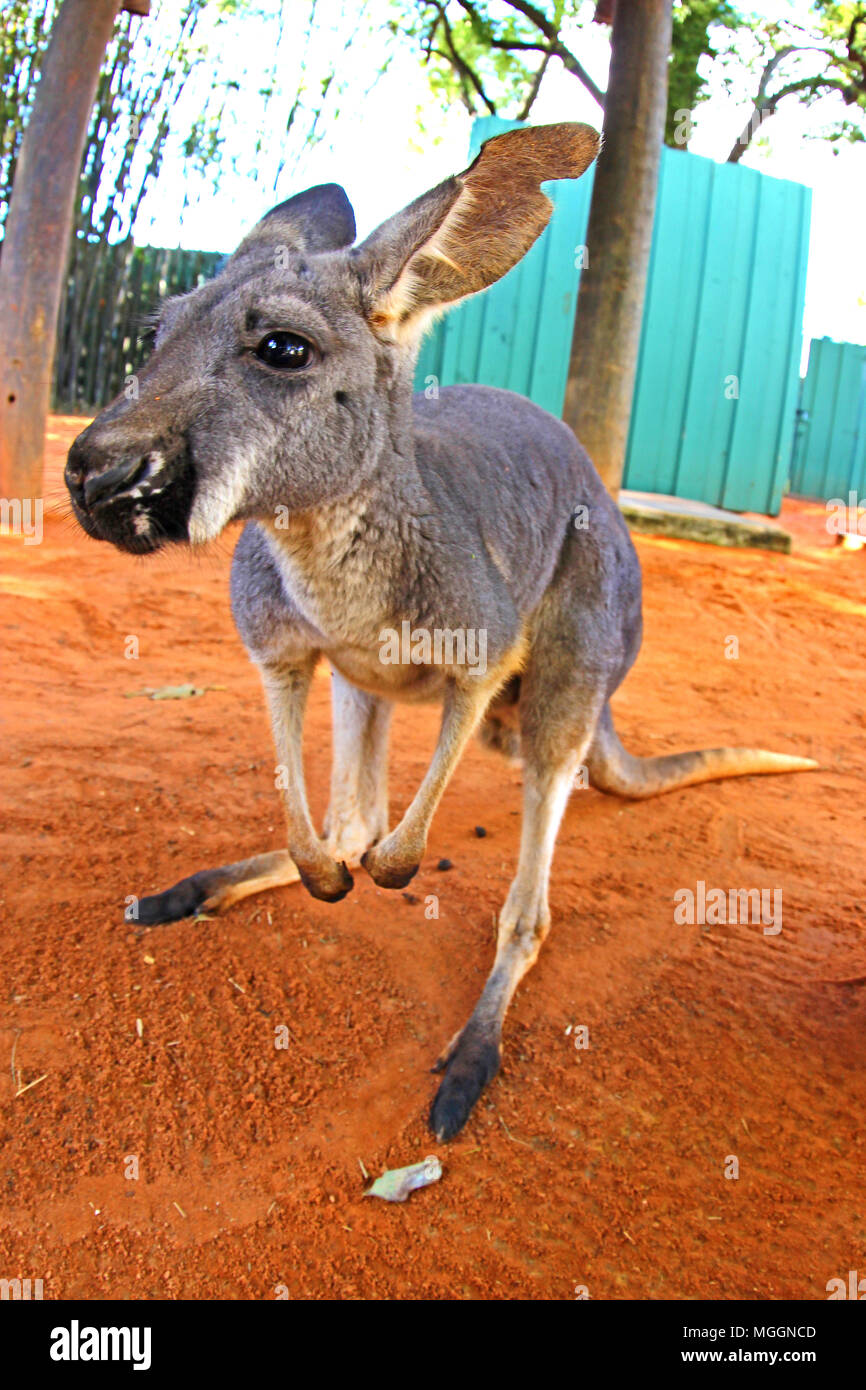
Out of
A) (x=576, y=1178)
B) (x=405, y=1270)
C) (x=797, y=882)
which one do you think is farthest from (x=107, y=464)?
(x=797, y=882)

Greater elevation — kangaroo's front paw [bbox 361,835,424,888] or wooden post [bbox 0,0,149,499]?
wooden post [bbox 0,0,149,499]

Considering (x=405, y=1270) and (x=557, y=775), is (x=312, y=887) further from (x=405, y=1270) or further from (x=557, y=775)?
(x=405, y=1270)

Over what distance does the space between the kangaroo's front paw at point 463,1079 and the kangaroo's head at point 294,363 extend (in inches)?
51.6

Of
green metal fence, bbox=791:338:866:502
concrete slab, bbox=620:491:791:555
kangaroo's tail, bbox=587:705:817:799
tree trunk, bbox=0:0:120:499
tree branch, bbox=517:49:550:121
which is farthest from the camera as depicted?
green metal fence, bbox=791:338:866:502

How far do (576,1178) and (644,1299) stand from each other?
297mm

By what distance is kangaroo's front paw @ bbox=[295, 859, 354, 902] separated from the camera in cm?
258

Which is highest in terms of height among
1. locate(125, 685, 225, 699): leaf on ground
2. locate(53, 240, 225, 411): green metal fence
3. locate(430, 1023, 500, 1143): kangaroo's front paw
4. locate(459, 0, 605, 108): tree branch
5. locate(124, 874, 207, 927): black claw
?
locate(459, 0, 605, 108): tree branch

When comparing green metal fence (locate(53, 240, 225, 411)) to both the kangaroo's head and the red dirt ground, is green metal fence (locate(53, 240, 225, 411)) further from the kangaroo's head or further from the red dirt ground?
the kangaroo's head

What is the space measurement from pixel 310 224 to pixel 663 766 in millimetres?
2238

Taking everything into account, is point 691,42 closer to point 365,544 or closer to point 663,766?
point 663,766

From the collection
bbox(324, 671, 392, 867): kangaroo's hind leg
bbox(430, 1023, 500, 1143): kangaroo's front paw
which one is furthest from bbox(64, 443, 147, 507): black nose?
bbox(430, 1023, 500, 1143): kangaroo's front paw

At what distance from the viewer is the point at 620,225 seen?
5.16 meters

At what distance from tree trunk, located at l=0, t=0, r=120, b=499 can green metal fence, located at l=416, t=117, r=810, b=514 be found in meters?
3.55

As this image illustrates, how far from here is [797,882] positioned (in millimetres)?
3361
